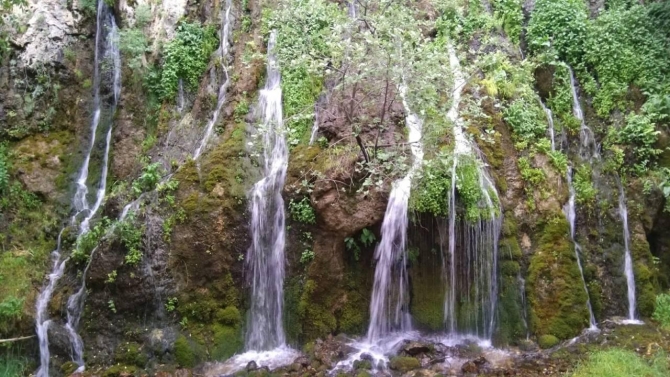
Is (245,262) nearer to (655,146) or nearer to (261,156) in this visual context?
(261,156)

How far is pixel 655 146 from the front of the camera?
10078 mm

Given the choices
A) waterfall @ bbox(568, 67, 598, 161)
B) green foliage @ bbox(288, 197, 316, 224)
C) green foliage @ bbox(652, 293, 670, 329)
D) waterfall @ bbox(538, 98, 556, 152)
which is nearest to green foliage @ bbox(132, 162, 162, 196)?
green foliage @ bbox(288, 197, 316, 224)

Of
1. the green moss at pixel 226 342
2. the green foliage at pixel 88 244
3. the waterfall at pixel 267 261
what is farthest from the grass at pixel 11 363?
the waterfall at pixel 267 261

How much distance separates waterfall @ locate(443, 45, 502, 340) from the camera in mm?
8719

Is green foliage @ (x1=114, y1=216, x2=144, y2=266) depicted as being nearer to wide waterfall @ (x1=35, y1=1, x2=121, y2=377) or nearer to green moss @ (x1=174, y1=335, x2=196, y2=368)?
wide waterfall @ (x1=35, y1=1, x2=121, y2=377)

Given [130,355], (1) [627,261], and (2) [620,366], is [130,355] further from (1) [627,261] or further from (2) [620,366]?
(1) [627,261]

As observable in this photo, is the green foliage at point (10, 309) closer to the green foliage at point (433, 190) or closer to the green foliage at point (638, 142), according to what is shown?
the green foliage at point (433, 190)

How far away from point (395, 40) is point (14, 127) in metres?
8.94

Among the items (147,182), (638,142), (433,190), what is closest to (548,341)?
(433,190)

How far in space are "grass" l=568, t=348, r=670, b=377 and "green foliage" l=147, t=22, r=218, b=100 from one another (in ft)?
30.6

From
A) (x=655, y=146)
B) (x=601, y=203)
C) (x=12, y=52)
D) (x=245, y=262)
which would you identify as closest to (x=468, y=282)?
(x=601, y=203)

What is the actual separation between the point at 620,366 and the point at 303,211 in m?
5.17

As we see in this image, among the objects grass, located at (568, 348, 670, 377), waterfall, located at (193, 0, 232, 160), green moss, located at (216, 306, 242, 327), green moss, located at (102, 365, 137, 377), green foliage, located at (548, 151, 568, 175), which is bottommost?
green moss, located at (102, 365, 137, 377)

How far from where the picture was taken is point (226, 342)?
28.6ft
